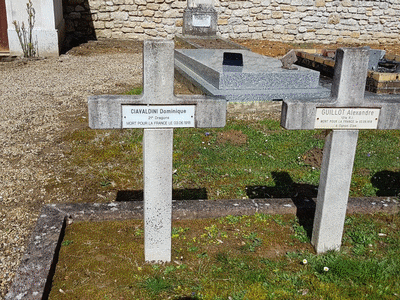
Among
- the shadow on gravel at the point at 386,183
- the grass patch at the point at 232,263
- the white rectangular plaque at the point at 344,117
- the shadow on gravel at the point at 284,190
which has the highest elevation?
the white rectangular plaque at the point at 344,117

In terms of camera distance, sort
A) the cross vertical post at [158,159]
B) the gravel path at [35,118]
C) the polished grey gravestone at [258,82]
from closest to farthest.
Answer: the cross vertical post at [158,159] < the gravel path at [35,118] < the polished grey gravestone at [258,82]

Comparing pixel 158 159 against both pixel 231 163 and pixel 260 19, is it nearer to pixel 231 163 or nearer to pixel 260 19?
pixel 231 163

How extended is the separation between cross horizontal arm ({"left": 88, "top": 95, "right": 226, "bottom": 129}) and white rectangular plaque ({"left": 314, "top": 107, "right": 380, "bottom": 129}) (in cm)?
67

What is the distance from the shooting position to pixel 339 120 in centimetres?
294

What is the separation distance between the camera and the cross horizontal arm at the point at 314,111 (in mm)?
2883

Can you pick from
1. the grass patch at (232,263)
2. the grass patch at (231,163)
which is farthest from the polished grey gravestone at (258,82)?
the grass patch at (232,263)

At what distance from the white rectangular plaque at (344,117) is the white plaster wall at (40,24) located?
30.4 feet

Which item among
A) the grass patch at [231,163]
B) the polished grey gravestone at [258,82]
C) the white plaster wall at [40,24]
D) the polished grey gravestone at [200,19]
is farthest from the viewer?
the polished grey gravestone at [200,19]

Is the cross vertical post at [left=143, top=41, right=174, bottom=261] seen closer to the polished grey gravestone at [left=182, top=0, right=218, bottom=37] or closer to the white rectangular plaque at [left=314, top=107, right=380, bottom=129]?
the white rectangular plaque at [left=314, top=107, right=380, bottom=129]

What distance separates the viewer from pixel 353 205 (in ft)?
12.1

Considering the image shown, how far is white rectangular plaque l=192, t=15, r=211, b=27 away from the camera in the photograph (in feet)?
37.4

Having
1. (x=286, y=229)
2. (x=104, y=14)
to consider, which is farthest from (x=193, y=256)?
(x=104, y=14)

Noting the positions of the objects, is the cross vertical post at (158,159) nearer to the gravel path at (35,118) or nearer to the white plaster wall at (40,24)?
the gravel path at (35,118)

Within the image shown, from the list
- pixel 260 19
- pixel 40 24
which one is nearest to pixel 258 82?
pixel 40 24
